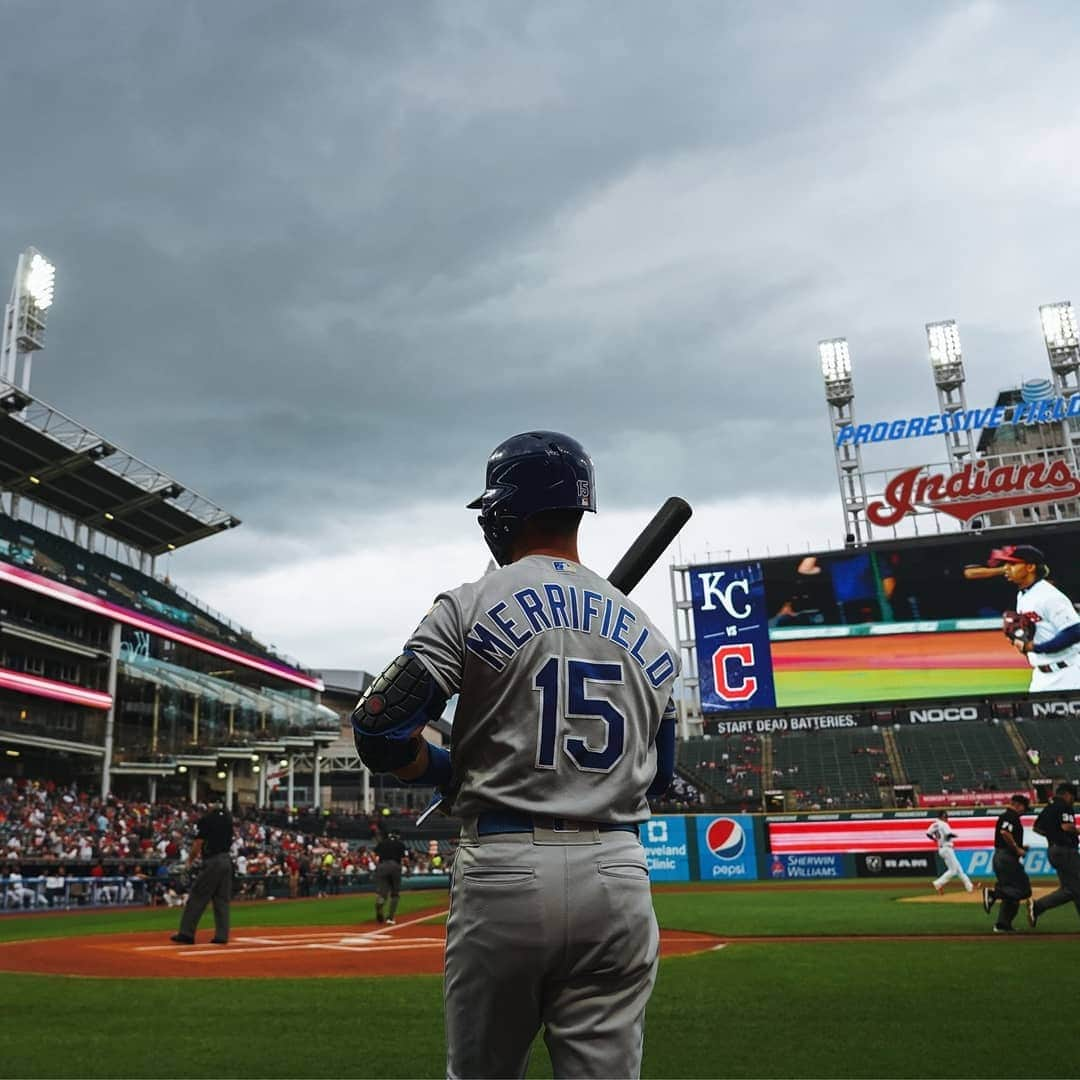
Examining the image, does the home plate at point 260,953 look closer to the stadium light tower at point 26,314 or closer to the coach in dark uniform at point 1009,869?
the coach in dark uniform at point 1009,869

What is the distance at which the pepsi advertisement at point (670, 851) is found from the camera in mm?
29891

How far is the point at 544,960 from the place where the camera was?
2029 mm

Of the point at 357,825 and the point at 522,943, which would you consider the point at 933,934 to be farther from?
the point at 357,825

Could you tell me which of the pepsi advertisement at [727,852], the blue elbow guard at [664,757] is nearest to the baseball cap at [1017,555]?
the pepsi advertisement at [727,852]

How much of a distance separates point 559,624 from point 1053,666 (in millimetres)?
43704

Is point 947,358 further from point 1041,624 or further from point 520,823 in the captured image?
point 520,823

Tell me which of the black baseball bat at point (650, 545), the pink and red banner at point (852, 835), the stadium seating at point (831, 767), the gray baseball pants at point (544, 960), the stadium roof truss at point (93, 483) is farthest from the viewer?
the stadium roof truss at point (93, 483)

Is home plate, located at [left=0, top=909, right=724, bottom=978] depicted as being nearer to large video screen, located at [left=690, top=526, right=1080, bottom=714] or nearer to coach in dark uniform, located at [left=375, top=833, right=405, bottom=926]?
coach in dark uniform, located at [left=375, top=833, right=405, bottom=926]

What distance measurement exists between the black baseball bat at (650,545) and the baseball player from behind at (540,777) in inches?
18.2

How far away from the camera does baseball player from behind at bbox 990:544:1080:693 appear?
131ft

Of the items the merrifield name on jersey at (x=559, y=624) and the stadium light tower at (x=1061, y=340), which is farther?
the stadium light tower at (x=1061, y=340)

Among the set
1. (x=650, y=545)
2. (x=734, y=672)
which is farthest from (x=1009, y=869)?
(x=734, y=672)

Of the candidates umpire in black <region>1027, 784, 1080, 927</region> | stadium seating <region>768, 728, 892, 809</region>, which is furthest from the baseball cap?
umpire in black <region>1027, 784, 1080, 927</region>

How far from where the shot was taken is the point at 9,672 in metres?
37.7
